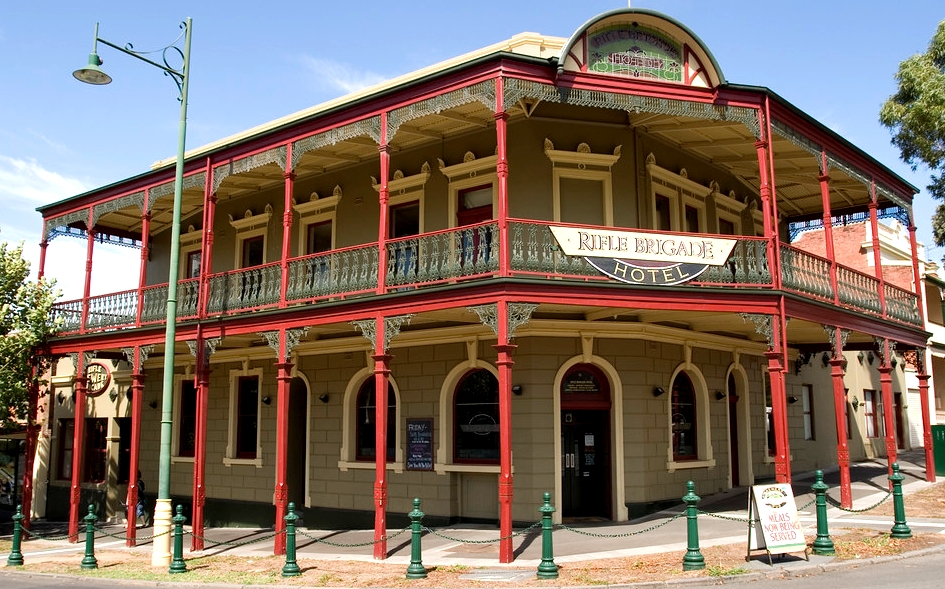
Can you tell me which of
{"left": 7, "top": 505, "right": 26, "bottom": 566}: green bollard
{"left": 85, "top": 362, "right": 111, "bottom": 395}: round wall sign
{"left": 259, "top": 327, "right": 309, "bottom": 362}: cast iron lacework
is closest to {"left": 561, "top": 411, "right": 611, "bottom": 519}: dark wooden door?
{"left": 259, "top": 327, "right": 309, "bottom": 362}: cast iron lacework

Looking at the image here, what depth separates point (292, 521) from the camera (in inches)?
478

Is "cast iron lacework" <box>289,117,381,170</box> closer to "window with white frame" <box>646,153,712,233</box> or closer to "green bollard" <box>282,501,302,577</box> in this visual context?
"window with white frame" <box>646,153,712,233</box>

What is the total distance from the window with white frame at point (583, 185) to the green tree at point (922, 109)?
7148mm

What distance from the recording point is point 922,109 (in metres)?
17.3

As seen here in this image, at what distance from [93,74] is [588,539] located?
1190 cm

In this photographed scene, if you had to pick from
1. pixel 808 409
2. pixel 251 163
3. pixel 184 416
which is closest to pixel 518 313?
pixel 251 163

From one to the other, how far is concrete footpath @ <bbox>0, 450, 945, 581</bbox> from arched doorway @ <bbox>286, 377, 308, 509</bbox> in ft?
4.19

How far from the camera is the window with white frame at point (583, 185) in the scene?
15789 millimetres

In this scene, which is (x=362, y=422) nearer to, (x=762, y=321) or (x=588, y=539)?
(x=588, y=539)

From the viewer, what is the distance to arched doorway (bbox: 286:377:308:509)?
62.0 ft

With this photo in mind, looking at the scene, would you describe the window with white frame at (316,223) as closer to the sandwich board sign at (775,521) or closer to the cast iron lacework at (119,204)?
the cast iron lacework at (119,204)

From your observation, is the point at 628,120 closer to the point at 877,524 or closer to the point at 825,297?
the point at 825,297

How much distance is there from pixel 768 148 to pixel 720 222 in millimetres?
4928

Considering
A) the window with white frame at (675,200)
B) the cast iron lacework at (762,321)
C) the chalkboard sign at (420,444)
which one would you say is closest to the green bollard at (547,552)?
the cast iron lacework at (762,321)
